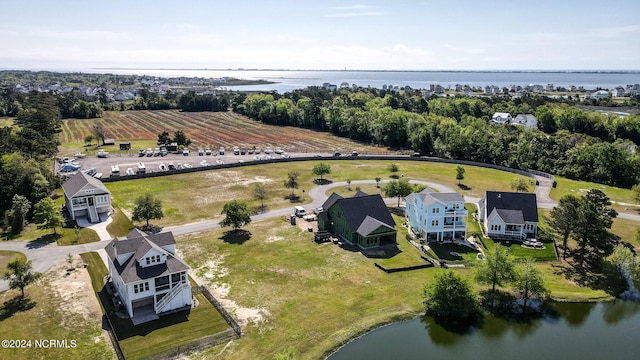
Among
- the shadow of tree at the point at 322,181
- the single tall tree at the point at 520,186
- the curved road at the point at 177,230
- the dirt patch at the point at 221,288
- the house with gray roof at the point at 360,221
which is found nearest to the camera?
the dirt patch at the point at 221,288

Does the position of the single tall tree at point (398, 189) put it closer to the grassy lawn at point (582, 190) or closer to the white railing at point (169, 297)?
the grassy lawn at point (582, 190)

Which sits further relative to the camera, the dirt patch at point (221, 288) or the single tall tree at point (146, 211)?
the single tall tree at point (146, 211)

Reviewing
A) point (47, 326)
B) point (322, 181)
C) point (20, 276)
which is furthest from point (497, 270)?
point (322, 181)

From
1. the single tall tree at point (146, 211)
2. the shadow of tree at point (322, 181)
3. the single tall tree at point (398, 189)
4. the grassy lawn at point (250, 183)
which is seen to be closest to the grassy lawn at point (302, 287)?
the single tall tree at point (146, 211)

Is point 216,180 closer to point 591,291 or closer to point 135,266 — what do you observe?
point 135,266

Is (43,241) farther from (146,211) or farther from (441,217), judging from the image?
(441,217)
